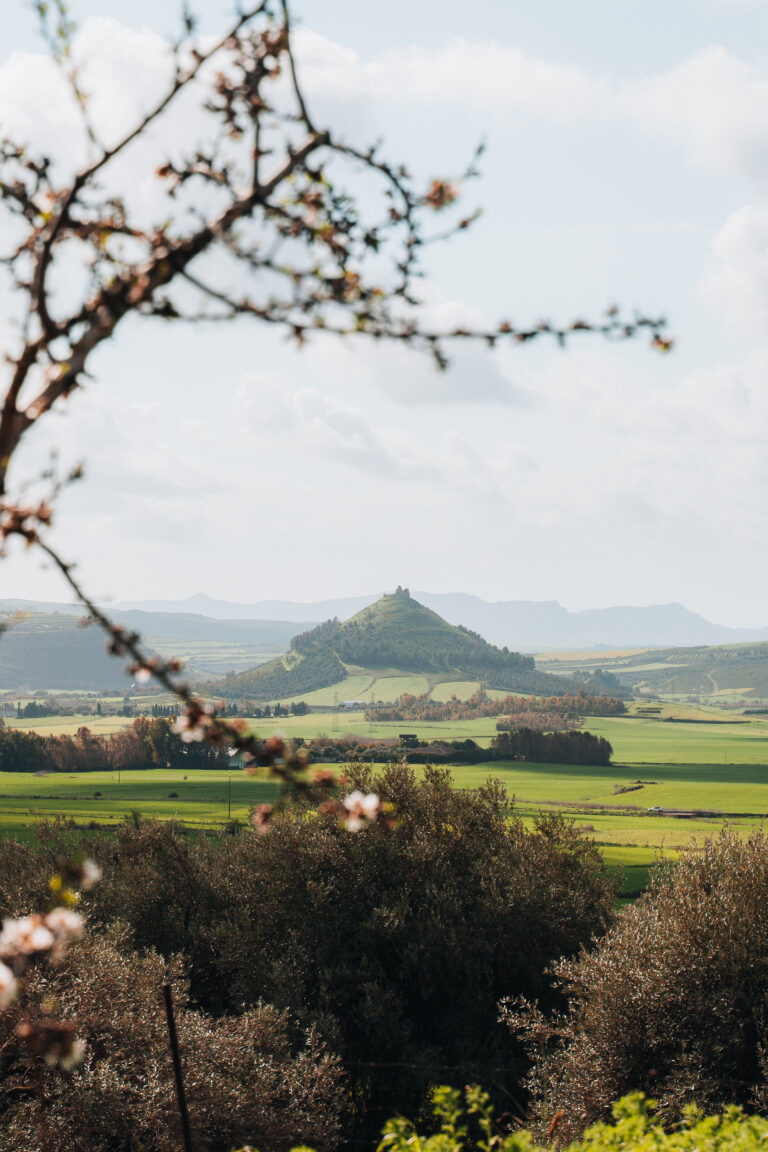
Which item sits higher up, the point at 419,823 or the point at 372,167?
the point at 372,167

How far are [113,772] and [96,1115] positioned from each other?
13929 centimetres

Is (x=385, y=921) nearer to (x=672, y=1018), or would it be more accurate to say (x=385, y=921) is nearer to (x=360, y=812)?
(x=672, y=1018)

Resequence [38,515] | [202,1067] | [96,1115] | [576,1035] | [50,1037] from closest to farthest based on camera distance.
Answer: [50,1037] < [38,515] < [96,1115] < [202,1067] < [576,1035]

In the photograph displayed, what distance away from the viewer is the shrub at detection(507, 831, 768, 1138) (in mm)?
24234

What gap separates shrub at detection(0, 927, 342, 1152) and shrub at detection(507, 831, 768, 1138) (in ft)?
24.4

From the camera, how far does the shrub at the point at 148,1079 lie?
72.6 feet

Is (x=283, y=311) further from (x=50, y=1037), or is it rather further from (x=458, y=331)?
(x=50, y=1037)

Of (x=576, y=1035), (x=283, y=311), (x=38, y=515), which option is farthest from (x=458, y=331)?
(x=576, y=1035)

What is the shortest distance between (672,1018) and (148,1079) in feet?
52.6

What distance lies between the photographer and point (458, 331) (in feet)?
16.1

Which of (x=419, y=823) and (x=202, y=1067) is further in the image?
(x=419, y=823)

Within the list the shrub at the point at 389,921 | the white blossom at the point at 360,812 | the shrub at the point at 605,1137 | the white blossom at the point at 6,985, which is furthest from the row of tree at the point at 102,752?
the white blossom at the point at 6,985

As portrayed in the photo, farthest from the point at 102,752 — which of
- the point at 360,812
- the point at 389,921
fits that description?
the point at 360,812

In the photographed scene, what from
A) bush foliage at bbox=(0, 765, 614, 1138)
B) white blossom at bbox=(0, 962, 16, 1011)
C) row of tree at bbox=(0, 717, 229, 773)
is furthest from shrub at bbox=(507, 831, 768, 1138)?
row of tree at bbox=(0, 717, 229, 773)
